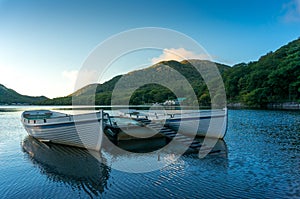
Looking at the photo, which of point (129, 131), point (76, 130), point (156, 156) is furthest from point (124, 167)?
point (129, 131)

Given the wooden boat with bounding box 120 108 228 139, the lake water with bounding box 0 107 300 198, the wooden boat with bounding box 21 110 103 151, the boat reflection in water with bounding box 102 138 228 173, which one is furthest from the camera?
the wooden boat with bounding box 120 108 228 139

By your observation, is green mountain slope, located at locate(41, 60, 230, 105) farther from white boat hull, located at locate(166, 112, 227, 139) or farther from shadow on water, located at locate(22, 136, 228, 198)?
shadow on water, located at locate(22, 136, 228, 198)

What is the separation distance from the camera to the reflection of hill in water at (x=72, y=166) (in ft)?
27.0

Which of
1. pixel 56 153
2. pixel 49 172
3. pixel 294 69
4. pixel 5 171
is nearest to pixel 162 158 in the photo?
pixel 49 172

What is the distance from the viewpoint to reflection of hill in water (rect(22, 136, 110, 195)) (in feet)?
27.0

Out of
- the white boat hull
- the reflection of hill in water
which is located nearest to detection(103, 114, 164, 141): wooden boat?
the white boat hull

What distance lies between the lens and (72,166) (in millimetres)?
10445

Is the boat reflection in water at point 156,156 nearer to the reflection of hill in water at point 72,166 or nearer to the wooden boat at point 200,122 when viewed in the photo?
the reflection of hill in water at point 72,166

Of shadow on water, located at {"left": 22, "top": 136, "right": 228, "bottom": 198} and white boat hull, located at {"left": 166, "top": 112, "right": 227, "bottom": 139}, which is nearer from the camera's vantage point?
shadow on water, located at {"left": 22, "top": 136, "right": 228, "bottom": 198}

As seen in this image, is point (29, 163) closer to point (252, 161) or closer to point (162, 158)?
point (162, 158)

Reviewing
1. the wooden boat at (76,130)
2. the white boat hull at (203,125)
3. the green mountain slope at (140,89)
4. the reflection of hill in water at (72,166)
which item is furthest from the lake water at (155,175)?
the green mountain slope at (140,89)

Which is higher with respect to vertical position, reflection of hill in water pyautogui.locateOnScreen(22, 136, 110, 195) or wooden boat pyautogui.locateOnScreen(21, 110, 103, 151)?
wooden boat pyautogui.locateOnScreen(21, 110, 103, 151)

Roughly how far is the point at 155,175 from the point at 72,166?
13.8ft

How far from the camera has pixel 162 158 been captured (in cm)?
1173
